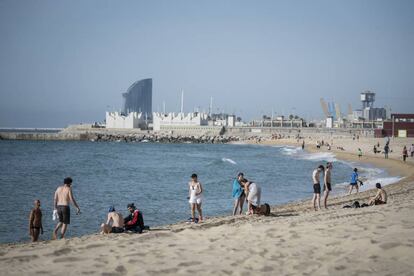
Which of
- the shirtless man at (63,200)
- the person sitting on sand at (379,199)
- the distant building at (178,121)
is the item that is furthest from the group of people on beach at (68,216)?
the distant building at (178,121)

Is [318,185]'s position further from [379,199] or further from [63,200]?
[63,200]

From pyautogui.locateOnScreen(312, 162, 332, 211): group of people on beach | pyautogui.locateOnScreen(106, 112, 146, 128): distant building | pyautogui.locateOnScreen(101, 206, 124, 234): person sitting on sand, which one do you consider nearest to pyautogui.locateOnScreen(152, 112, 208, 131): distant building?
pyautogui.locateOnScreen(106, 112, 146, 128): distant building

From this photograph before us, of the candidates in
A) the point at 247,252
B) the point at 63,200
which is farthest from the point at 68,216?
the point at 247,252

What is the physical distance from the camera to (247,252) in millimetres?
7461

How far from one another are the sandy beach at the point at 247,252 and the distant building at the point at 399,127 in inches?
3022

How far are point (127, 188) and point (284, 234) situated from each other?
19137 millimetres

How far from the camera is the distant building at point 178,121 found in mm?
147375

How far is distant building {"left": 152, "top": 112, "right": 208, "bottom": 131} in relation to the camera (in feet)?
484

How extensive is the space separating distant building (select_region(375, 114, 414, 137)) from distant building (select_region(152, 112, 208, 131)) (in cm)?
6902

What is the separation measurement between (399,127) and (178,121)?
7874 centimetres

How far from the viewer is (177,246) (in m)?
8.09

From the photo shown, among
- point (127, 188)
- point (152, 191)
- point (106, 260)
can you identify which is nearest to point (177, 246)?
point (106, 260)

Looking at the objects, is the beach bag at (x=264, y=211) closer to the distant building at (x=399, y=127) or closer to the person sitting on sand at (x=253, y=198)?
the person sitting on sand at (x=253, y=198)

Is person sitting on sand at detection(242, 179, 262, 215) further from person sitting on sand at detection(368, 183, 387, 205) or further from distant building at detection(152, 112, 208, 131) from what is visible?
distant building at detection(152, 112, 208, 131)
